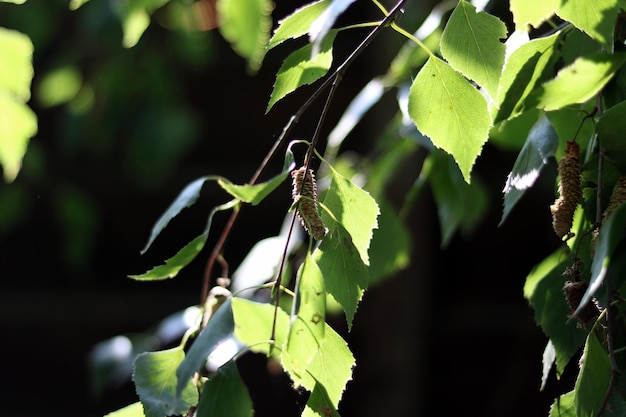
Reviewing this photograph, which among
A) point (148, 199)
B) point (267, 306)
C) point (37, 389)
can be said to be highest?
point (267, 306)

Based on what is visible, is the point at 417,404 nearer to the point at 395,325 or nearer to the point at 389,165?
the point at 395,325

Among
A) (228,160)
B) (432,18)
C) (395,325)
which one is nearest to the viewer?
(432,18)

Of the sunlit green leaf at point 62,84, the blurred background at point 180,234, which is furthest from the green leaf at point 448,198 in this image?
the sunlit green leaf at point 62,84

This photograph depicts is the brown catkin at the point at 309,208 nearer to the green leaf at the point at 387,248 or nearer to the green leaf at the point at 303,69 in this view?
the green leaf at the point at 303,69

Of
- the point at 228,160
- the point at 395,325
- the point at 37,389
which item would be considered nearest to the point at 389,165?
the point at 395,325

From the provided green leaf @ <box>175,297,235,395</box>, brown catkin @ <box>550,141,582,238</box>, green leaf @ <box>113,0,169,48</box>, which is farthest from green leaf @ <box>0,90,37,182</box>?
brown catkin @ <box>550,141,582,238</box>

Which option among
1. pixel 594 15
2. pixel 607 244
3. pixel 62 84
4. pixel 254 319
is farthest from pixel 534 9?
pixel 62 84
